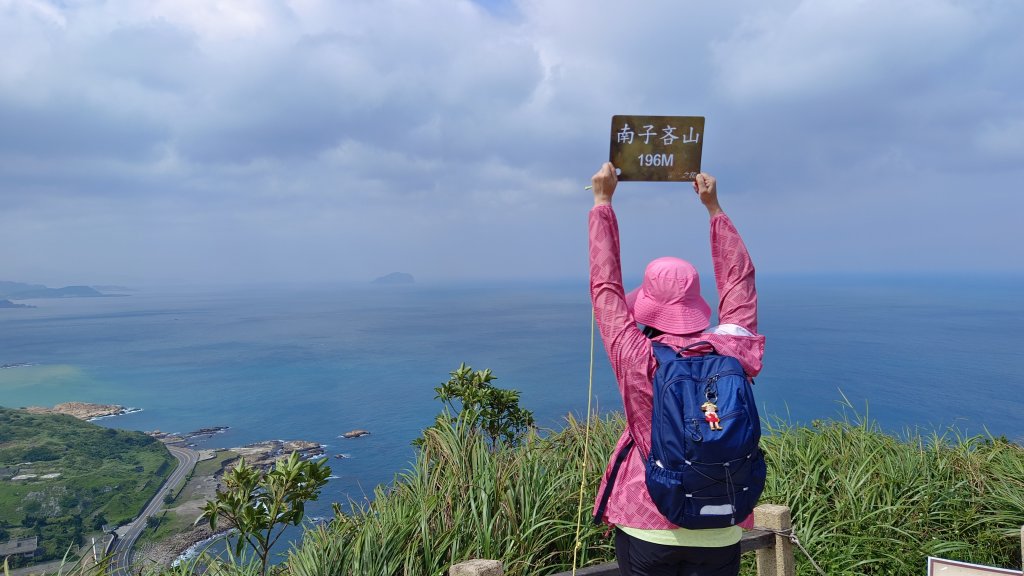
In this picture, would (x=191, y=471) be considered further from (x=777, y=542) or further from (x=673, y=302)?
(x=673, y=302)

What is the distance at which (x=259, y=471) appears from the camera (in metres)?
2.74

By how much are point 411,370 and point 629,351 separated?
7622 cm

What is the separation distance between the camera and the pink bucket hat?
1.72m

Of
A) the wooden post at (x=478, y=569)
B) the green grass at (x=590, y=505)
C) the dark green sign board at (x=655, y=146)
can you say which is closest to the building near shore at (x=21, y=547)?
the green grass at (x=590, y=505)

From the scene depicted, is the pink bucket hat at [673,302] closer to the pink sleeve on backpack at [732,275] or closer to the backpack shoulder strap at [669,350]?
the backpack shoulder strap at [669,350]

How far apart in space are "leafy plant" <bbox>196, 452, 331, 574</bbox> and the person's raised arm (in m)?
1.84

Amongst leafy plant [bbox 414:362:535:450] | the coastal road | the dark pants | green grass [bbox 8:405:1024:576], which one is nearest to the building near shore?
the coastal road

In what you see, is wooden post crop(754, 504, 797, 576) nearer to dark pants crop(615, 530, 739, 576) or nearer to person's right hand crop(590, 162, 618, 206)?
dark pants crop(615, 530, 739, 576)

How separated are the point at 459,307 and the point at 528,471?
16044 centimetres

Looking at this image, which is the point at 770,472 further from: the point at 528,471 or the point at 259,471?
the point at 259,471

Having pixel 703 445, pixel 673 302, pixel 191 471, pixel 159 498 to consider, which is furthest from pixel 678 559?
pixel 191 471

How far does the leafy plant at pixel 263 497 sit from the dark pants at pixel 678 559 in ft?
5.11

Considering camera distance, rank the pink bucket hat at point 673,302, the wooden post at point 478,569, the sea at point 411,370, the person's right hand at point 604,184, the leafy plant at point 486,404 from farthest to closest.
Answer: the sea at point 411,370 < the leafy plant at point 486,404 < the wooden post at point 478,569 < the person's right hand at point 604,184 < the pink bucket hat at point 673,302

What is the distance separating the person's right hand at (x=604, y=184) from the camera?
1933 millimetres
